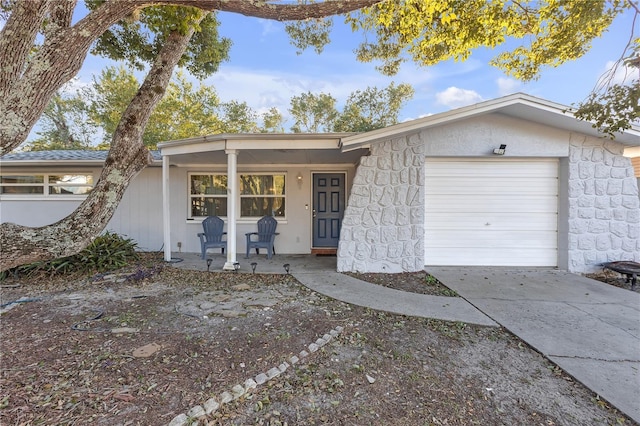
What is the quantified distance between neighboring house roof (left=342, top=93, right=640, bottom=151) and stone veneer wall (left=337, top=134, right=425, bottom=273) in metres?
0.40

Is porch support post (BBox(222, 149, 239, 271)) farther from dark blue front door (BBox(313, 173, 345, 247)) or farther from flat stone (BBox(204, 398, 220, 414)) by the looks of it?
flat stone (BBox(204, 398, 220, 414))

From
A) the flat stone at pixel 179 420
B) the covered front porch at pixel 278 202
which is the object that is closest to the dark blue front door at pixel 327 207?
the covered front porch at pixel 278 202

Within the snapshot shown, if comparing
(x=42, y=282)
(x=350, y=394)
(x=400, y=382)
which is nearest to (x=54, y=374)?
(x=350, y=394)

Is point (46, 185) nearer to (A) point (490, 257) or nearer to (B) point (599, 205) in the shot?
(A) point (490, 257)

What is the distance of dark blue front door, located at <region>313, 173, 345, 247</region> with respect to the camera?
732 cm

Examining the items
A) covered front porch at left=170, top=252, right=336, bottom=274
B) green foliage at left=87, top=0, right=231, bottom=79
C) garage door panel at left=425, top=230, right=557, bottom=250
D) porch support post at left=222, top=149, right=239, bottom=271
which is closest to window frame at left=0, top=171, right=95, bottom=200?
covered front porch at left=170, top=252, right=336, bottom=274

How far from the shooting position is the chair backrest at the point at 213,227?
667 cm

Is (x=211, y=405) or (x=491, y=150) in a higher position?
(x=491, y=150)

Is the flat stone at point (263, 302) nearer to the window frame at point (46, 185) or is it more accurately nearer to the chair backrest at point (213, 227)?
the chair backrest at point (213, 227)

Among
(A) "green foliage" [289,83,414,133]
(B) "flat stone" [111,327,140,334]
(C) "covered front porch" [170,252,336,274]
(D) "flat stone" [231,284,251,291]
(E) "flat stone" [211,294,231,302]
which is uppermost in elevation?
(A) "green foliage" [289,83,414,133]

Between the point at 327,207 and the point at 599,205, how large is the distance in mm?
5386

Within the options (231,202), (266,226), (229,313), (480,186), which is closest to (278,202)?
(266,226)

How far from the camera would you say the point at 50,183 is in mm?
7320

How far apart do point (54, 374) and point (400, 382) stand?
8.86 feet
